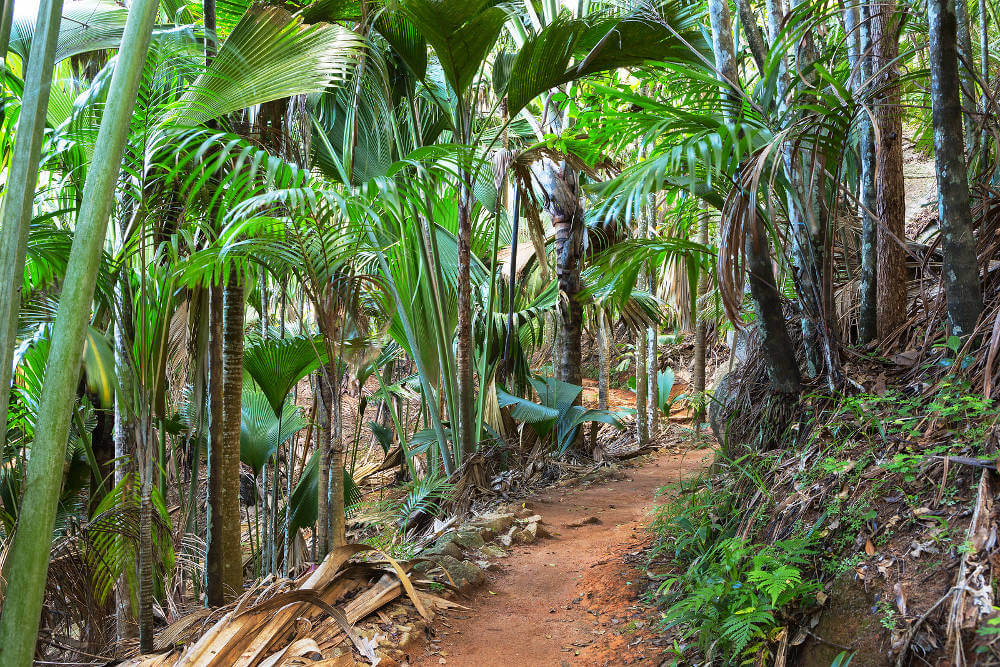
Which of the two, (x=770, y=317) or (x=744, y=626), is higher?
(x=770, y=317)

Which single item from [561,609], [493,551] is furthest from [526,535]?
[561,609]

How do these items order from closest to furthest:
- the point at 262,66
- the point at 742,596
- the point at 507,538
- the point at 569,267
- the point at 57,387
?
the point at 57,387
the point at 742,596
the point at 262,66
the point at 507,538
the point at 569,267

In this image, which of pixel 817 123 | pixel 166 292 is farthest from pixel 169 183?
pixel 817 123

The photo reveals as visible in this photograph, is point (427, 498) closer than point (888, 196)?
No

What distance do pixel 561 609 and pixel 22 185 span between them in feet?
8.87

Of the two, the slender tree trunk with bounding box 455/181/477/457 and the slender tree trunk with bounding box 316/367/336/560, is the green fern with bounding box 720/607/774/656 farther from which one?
the slender tree trunk with bounding box 455/181/477/457

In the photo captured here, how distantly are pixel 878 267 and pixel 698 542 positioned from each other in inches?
55.6

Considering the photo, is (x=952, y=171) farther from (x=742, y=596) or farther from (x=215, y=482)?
(x=215, y=482)

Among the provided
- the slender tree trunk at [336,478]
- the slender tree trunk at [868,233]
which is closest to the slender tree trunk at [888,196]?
the slender tree trunk at [868,233]

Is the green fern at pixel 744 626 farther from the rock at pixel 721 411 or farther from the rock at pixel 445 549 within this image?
the rock at pixel 445 549

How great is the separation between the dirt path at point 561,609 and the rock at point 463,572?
63mm

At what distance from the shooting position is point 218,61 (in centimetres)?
228

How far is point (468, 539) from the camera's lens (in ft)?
12.8

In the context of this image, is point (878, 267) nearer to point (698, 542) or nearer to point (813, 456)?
point (813, 456)
